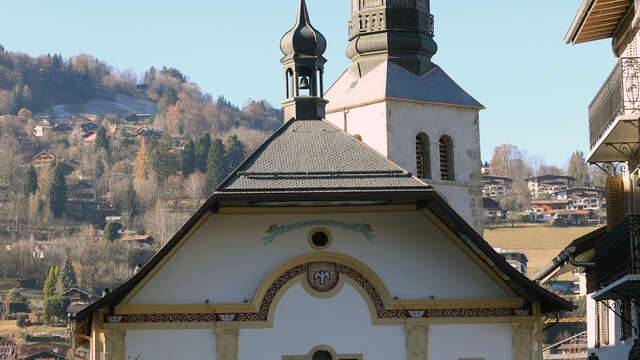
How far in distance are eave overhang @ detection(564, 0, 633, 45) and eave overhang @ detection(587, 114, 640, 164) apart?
2902 mm

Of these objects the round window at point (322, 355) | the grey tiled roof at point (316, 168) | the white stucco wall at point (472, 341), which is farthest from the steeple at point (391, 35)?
the round window at point (322, 355)

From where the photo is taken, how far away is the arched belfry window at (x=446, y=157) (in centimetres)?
4712

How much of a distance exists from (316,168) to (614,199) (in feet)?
24.1

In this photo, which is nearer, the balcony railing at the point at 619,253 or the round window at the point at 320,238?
the balcony railing at the point at 619,253

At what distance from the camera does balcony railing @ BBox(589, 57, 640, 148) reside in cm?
2345

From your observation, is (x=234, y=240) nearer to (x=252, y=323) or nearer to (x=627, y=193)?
(x=252, y=323)

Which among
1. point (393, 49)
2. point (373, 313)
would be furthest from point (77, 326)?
point (393, 49)

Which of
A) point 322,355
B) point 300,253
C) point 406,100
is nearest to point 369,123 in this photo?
point 406,100

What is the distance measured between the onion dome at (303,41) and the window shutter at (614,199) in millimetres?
6969

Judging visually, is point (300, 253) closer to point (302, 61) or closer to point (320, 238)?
point (320, 238)

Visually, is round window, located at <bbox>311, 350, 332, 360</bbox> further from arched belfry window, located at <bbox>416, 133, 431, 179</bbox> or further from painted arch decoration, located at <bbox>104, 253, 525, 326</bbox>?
arched belfry window, located at <bbox>416, 133, 431, 179</bbox>

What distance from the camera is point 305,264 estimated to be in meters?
24.4

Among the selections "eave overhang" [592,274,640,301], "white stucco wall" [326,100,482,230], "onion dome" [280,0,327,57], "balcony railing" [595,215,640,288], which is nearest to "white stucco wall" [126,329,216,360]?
"onion dome" [280,0,327,57]

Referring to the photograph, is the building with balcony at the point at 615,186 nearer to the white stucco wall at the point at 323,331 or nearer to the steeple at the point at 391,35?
the white stucco wall at the point at 323,331
